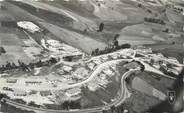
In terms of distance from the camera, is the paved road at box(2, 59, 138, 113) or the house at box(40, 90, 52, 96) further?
the house at box(40, 90, 52, 96)

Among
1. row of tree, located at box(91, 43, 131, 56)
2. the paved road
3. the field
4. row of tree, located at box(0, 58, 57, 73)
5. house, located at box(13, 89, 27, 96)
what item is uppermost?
the field

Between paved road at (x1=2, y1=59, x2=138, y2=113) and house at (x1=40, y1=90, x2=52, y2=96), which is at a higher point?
house at (x1=40, y1=90, x2=52, y2=96)

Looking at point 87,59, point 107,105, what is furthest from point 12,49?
point 107,105

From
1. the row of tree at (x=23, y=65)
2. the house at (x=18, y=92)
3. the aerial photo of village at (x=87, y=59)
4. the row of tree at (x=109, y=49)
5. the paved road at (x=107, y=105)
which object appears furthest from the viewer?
the row of tree at (x=109, y=49)

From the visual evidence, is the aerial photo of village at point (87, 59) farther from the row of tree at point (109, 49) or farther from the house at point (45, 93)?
the row of tree at point (109, 49)

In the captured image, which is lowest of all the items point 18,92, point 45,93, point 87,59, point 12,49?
point 45,93

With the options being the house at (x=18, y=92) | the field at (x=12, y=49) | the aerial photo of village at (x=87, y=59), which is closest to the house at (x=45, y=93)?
the aerial photo of village at (x=87, y=59)

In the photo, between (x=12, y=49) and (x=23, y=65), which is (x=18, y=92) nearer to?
(x=23, y=65)

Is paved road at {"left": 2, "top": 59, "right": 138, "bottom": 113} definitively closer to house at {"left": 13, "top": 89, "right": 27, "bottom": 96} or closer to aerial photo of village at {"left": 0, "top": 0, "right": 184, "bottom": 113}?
aerial photo of village at {"left": 0, "top": 0, "right": 184, "bottom": 113}

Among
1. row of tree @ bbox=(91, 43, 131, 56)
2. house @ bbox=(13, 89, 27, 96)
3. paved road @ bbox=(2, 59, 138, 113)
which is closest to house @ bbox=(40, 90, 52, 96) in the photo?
house @ bbox=(13, 89, 27, 96)
